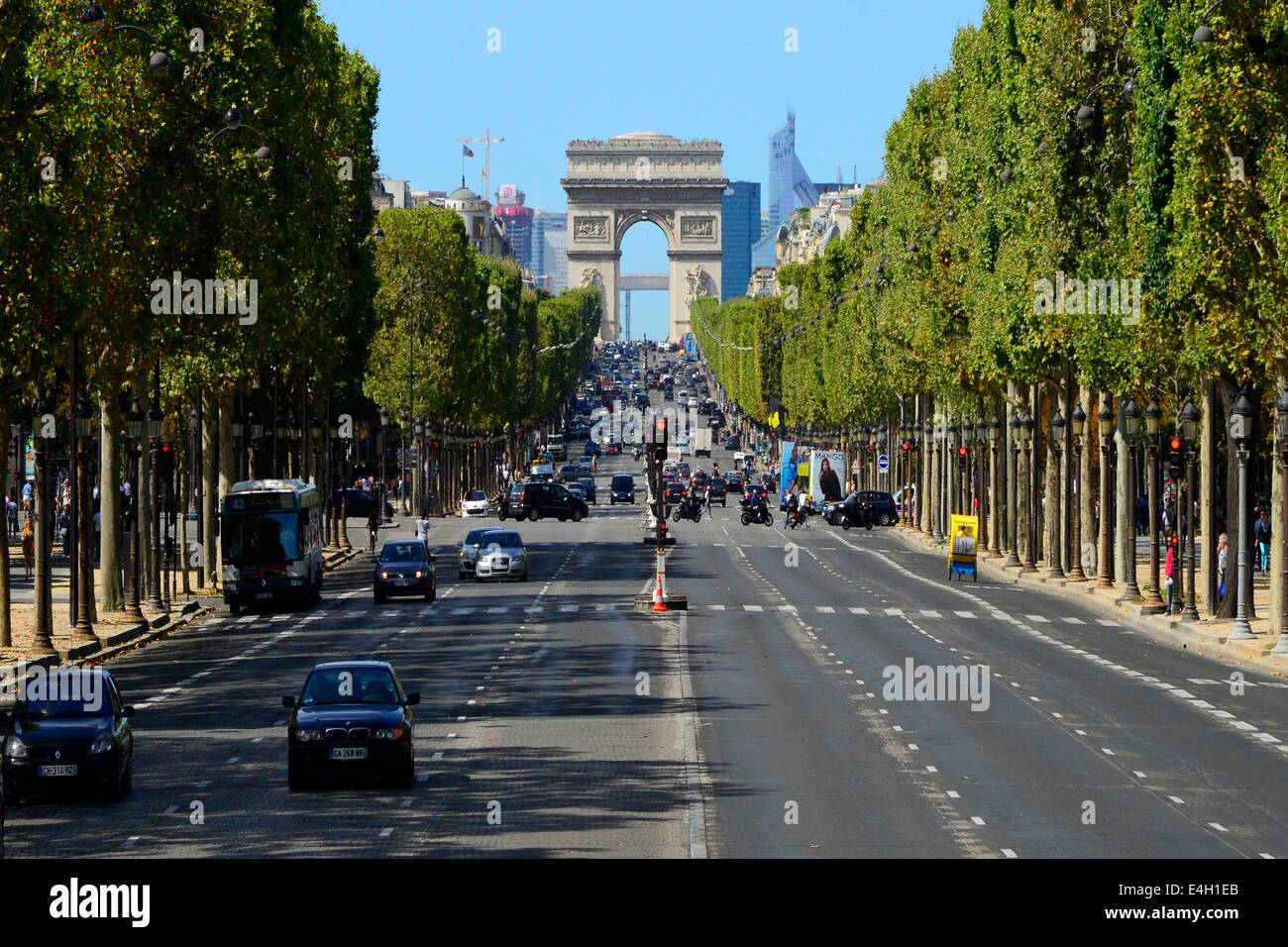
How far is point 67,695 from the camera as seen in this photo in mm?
27172

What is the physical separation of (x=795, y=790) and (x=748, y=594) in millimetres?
35942

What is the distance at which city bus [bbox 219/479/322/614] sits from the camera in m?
56.8

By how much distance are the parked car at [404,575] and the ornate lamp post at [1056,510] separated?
2001cm

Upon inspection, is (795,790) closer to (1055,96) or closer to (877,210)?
(1055,96)

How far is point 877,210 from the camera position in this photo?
10812 centimetres

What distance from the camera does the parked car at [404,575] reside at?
60219mm

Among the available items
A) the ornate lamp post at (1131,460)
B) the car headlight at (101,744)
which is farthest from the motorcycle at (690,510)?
the car headlight at (101,744)

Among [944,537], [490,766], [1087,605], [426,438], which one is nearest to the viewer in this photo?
[490,766]

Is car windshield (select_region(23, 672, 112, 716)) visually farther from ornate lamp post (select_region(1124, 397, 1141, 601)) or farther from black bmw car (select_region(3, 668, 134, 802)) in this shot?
ornate lamp post (select_region(1124, 397, 1141, 601))

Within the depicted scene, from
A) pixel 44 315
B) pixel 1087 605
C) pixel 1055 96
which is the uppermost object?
pixel 1055 96

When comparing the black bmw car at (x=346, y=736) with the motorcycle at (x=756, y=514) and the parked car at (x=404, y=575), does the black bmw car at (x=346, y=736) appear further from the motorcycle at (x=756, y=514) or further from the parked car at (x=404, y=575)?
the motorcycle at (x=756, y=514)

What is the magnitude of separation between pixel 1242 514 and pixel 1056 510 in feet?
70.1

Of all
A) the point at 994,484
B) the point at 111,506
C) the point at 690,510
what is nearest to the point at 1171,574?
the point at 994,484
